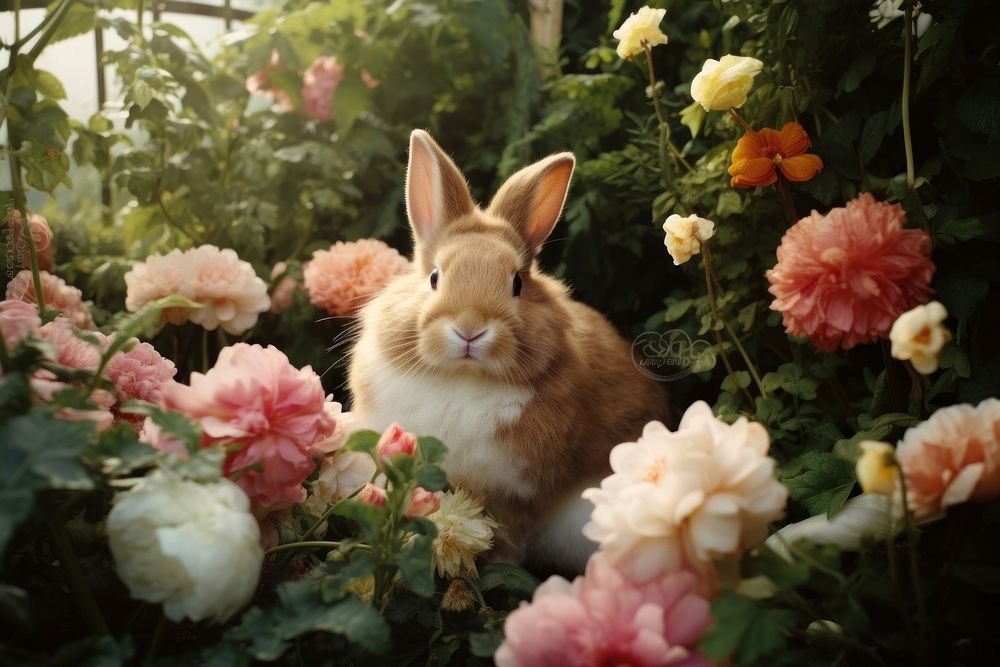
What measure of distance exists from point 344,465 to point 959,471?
32.0 inches

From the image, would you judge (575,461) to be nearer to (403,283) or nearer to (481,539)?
(481,539)

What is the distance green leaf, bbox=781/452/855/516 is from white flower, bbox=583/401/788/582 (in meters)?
0.28

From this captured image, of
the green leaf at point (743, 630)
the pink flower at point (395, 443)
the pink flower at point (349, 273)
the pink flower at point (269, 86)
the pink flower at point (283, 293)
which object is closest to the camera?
the green leaf at point (743, 630)

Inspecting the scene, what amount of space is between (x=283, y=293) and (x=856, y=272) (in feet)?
4.17

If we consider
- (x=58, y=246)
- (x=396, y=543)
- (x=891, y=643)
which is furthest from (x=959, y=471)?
(x=58, y=246)

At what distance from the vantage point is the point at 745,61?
1242 mm

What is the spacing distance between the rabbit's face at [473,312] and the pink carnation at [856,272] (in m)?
0.44

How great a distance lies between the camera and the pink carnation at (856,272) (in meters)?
1.14

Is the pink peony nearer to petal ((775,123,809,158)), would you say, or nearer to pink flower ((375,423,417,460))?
pink flower ((375,423,417,460))

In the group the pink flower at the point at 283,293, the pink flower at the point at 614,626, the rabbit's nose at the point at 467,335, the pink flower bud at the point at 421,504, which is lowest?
the pink flower at the point at 283,293

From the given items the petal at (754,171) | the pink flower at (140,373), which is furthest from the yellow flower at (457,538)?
the petal at (754,171)

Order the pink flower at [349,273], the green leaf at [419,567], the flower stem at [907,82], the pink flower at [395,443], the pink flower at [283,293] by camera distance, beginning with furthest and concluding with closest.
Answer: the pink flower at [283,293] → the pink flower at [349,273] → the flower stem at [907,82] → the pink flower at [395,443] → the green leaf at [419,567]

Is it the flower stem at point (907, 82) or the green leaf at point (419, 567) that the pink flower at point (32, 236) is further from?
the flower stem at point (907, 82)

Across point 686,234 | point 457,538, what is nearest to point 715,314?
point 686,234
